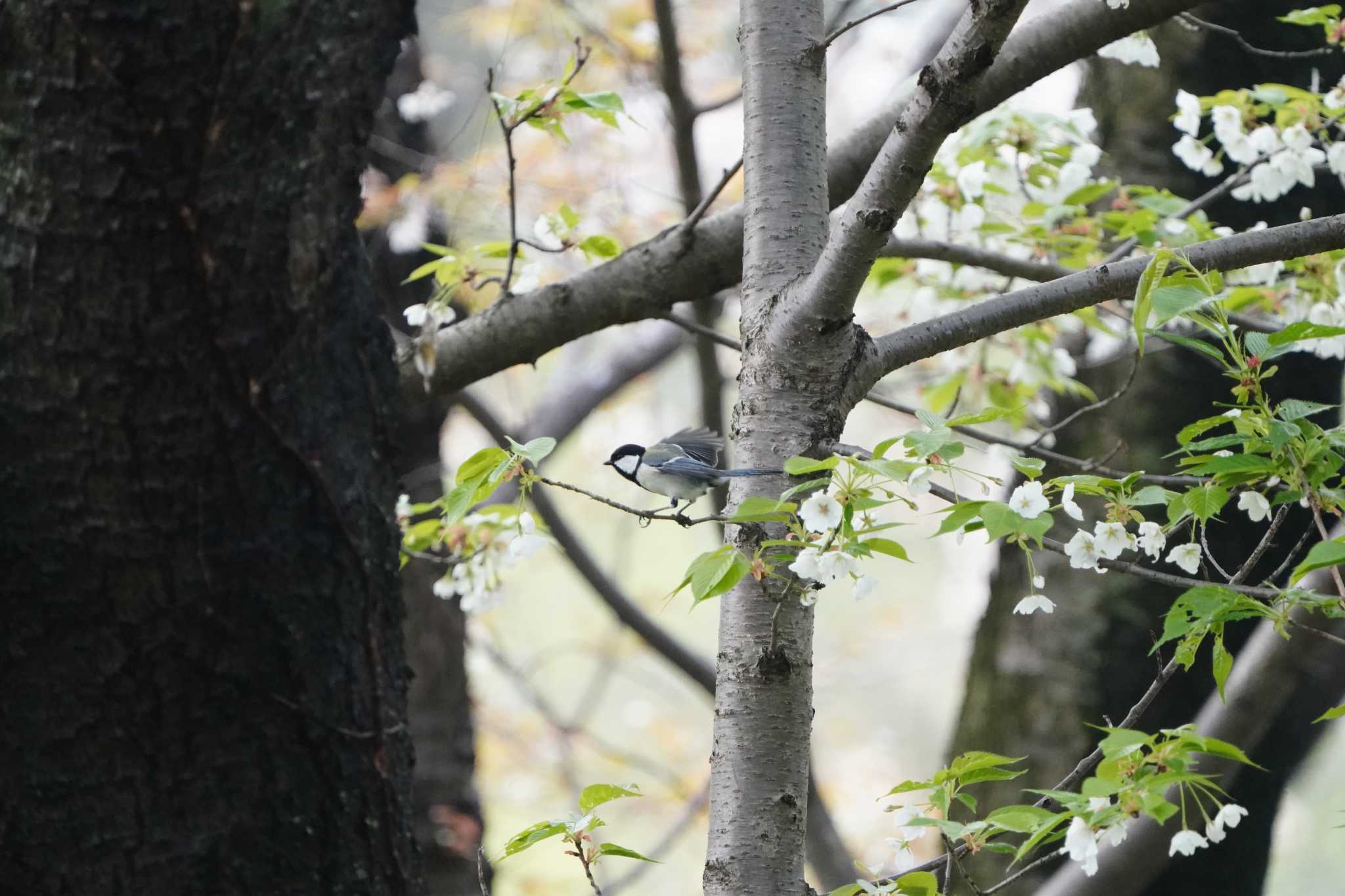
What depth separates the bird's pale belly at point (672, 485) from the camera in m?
2.65

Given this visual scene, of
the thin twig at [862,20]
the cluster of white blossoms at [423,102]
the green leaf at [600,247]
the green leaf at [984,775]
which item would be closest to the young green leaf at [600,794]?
the green leaf at [984,775]

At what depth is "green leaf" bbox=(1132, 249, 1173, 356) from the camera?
1.22 m

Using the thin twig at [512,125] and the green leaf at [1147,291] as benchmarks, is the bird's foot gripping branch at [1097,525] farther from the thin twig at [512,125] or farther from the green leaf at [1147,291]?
the thin twig at [512,125]

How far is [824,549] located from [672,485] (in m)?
1.36

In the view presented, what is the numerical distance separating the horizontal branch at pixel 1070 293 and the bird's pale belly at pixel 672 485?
984 mm

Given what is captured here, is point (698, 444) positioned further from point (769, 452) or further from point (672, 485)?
point (769, 452)

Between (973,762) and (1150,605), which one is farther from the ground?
(1150,605)

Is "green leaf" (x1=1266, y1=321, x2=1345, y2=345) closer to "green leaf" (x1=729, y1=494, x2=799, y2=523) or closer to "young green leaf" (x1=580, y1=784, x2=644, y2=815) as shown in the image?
"green leaf" (x1=729, y1=494, x2=799, y2=523)

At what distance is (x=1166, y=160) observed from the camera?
3.88 m

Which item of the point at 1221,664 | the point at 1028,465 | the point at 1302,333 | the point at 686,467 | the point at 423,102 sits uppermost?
the point at 423,102

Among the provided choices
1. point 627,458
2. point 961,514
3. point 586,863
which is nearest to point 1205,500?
point 961,514

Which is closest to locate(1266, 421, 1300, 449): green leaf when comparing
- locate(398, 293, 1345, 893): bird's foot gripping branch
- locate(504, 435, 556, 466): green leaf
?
locate(398, 293, 1345, 893): bird's foot gripping branch

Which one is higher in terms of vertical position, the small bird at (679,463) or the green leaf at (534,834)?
the small bird at (679,463)

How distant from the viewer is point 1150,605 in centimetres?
369
